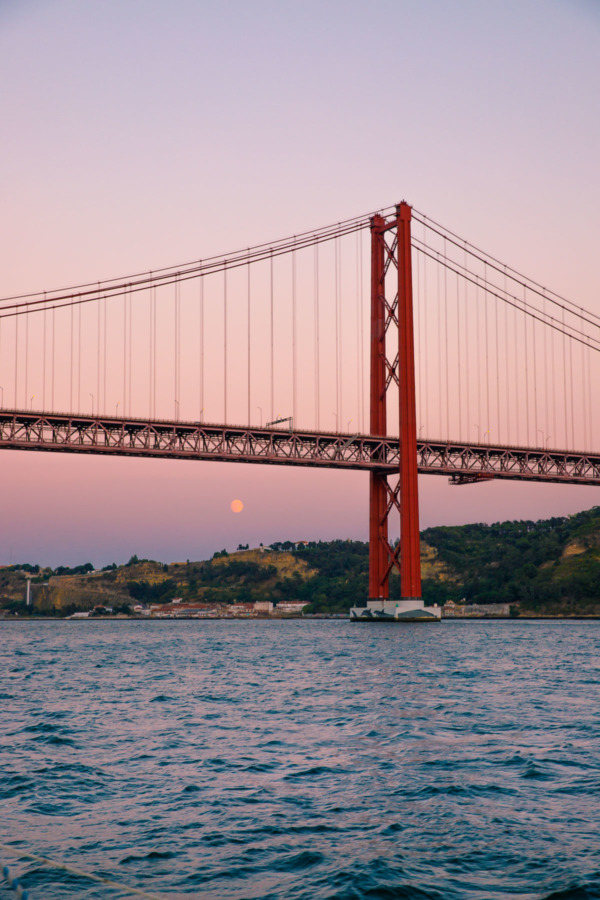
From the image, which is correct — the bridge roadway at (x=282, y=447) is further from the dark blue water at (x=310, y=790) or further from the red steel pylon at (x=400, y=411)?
the dark blue water at (x=310, y=790)

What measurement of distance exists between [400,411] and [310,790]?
50.5 meters

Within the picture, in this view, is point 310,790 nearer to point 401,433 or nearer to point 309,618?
point 401,433

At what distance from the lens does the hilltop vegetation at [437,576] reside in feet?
407

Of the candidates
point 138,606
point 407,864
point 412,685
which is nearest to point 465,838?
point 407,864

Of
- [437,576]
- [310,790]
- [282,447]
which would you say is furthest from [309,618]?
[310,790]

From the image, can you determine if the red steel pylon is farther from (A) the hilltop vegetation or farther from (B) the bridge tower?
(A) the hilltop vegetation

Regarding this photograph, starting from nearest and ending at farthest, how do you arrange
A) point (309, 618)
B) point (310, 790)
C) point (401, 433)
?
point (310, 790) < point (401, 433) < point (309, 618)

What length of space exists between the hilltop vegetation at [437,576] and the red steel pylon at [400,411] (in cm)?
5870

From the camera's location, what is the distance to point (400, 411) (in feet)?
200

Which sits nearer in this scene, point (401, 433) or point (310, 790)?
point (310, 790)

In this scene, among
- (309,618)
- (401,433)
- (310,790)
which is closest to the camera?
(310,790)

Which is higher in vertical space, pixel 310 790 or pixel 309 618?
pixel 310 790

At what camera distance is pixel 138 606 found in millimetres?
187625

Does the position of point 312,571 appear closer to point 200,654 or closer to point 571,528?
point 571,528
